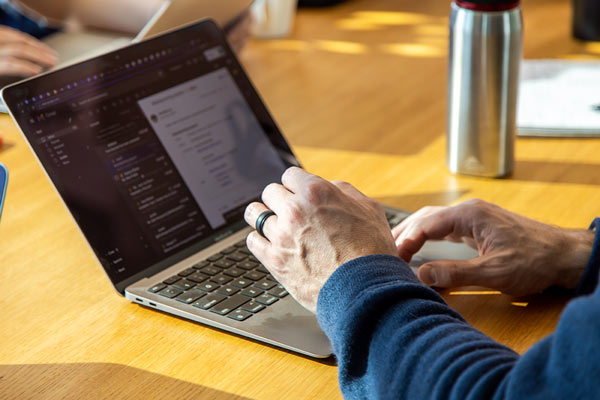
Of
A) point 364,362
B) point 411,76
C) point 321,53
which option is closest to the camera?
point 364,362

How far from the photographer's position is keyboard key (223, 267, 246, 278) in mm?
907

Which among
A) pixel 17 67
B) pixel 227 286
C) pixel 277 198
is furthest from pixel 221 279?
pixel 17 67

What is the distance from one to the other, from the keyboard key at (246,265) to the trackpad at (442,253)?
186 mm

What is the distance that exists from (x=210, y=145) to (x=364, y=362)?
45 centimetres

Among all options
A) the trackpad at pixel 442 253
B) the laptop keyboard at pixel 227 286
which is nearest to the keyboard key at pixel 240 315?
the laptop keyboard at pixel 227 286

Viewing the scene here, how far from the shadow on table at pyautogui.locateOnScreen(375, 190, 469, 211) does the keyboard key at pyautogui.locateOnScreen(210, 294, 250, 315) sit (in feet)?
1.12

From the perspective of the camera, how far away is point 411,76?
5.28 ft

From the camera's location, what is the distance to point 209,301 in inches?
33.5

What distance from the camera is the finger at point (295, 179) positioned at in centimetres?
83

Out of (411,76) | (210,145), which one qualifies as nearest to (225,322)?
(210,145)

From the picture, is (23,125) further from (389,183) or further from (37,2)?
(37,2)

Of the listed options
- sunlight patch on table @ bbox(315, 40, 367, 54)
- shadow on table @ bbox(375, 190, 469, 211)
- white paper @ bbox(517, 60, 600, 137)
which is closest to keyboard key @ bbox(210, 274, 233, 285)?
shadow on table @ bbox(375, 190, 469, 211)

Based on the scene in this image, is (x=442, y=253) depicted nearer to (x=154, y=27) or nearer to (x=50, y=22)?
(x=154, y=27)

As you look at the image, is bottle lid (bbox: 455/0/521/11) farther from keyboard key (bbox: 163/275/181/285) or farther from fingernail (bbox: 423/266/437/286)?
keyboard key (bbox: 163/275/181/285)
